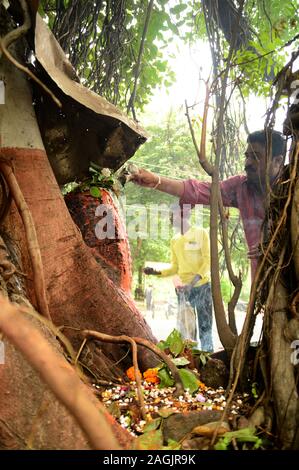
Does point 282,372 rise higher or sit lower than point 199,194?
lower

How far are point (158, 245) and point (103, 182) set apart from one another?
8.93m

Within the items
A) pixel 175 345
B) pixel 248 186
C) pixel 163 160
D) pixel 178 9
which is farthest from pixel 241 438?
pixel 163 160

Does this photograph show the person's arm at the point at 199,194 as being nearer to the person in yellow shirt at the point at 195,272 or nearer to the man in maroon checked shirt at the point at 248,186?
the man in maroon checked shirt at the point at 248,186

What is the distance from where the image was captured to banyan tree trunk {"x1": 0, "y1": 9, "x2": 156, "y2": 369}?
6.45ft

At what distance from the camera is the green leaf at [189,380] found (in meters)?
1.80

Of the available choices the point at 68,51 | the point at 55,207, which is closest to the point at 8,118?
the point at 55,207

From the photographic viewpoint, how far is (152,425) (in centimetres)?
142

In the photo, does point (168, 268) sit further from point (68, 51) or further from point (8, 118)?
point (8, 118)

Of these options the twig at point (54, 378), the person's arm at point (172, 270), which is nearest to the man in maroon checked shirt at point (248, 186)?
the person's arm at point (172, 270)

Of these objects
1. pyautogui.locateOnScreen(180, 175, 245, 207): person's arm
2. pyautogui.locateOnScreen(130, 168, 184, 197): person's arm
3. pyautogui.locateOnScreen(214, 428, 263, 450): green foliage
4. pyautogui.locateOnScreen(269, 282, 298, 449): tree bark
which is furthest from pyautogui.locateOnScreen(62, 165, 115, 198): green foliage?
pyautogui.locateOnScreen(214, 428, 263, 450): green foliage

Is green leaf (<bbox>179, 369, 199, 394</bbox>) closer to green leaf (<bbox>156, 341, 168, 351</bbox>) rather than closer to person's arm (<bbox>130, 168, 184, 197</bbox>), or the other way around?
green leaf (<bbox>156, 341, 168, 351</bbox>)

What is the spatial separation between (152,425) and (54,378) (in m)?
0.91

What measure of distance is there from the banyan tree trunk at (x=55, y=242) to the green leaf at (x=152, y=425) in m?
0.56

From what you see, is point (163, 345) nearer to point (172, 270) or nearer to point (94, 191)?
point (94, 191)
